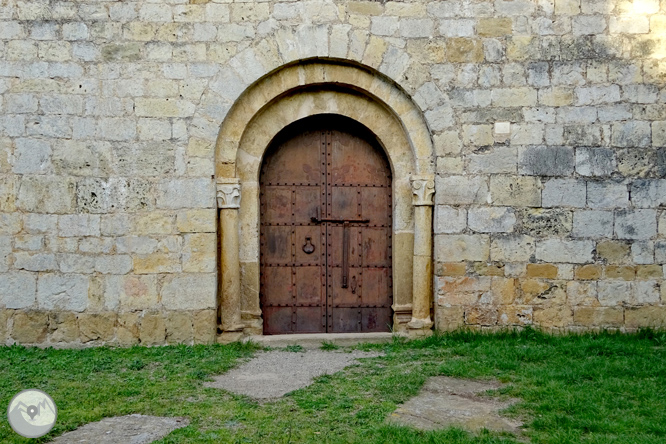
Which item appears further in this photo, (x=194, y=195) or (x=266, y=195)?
(x=266, y=195)

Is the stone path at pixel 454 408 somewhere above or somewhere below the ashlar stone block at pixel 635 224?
below

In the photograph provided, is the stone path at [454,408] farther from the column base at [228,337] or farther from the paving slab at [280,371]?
the column base at [228,337]

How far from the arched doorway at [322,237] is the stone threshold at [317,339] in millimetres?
217

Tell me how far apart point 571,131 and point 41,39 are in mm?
5339

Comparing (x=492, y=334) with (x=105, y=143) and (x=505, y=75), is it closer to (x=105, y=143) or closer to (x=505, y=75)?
(x=505, y=75)

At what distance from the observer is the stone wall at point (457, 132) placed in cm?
643

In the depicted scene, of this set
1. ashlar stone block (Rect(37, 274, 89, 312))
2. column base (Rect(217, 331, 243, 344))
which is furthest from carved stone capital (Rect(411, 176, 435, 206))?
ashlar stone block (Rect(37, 274, 89, 312))

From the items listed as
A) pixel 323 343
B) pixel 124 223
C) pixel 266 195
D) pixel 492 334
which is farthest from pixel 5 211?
pixel 492 334

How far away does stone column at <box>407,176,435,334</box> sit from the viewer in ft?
22.0

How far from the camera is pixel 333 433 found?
3873 mm

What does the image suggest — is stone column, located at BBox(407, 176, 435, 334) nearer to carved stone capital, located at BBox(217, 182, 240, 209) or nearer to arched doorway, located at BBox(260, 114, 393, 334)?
arched doorway, located at BBox(260, 114, 393, 334)

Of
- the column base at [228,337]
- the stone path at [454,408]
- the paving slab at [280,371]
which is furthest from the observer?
the column base at [228,337]

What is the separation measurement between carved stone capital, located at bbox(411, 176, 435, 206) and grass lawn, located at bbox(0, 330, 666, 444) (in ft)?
4.55

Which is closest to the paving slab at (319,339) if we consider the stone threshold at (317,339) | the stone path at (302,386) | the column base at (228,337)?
the stone threshold at (317,339)
